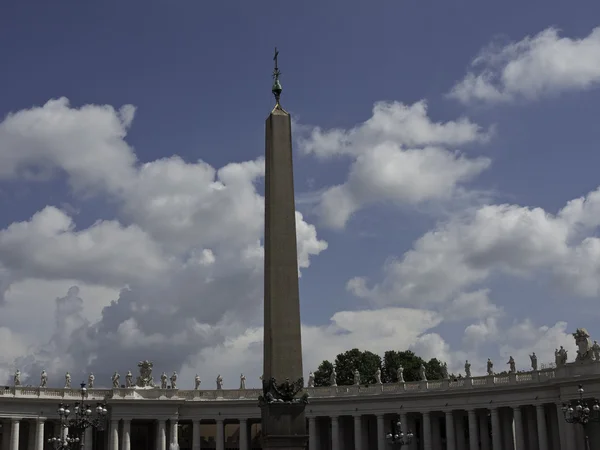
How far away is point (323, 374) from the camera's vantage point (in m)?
97.5

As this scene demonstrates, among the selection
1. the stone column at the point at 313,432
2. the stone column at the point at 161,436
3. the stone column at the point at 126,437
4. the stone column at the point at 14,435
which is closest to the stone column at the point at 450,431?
the stone column at the point at 313,432

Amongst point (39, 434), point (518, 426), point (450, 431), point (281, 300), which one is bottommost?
point (450, 431)

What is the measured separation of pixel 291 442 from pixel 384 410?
4954 centimetres

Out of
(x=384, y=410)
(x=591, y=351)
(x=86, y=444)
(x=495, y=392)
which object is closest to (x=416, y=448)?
(x=384, y=410)

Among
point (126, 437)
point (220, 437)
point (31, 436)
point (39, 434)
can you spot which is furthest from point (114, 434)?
point (220, 437)

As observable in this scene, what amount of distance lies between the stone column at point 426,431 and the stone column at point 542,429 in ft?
31.7

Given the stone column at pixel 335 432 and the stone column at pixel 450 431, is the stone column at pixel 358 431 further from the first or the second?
the stone column at pixel 450 431

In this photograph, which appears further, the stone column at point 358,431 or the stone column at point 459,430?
the stone column at point 358,431

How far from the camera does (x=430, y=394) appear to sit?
2721 inches

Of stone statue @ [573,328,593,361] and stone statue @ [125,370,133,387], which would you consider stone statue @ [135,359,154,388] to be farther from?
stone statue @ [573,328,593,361]

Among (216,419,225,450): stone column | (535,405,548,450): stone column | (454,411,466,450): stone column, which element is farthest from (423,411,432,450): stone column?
(216,419,225,450): stone column

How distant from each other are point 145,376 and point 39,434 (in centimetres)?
1085

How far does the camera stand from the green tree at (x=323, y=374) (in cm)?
9638

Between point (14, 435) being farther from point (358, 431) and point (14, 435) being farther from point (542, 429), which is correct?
point (542, 429)
